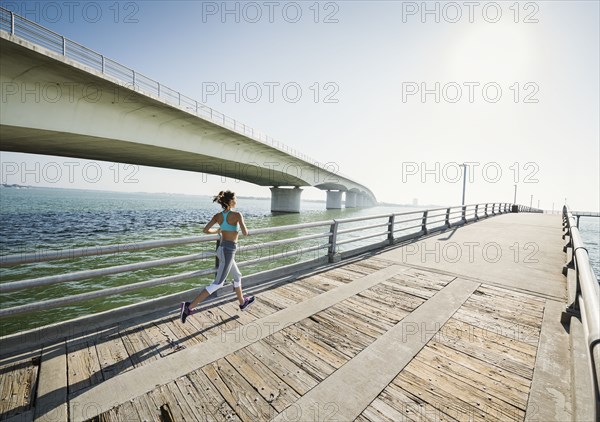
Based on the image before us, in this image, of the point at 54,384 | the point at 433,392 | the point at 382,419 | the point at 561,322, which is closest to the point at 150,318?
the point at 54,384

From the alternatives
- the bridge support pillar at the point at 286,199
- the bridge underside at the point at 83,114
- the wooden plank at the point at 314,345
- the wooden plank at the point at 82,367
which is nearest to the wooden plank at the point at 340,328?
the wooden plank at the point at 314,345

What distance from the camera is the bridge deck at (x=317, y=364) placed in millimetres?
2416

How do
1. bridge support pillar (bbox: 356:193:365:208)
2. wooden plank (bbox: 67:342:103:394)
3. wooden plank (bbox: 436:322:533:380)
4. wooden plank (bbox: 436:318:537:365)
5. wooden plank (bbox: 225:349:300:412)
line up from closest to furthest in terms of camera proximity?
wooden plank (bbox: 225:349:300:412)
wooden plank (bbox: 67:342:103:394)
wooden plank (bbox: 436:322:533:380)
wooden plank (bbox: 436:318:537:365)
bridge support pillar (bbox: 356:193:365:208)

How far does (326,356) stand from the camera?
3209mm

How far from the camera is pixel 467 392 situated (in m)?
2.69

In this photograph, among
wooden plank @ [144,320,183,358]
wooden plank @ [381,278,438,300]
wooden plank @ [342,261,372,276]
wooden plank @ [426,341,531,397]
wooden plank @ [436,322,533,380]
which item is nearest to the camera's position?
wooden plank @ [426,341,531,397]

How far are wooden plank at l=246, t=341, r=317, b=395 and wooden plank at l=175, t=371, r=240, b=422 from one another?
62 cm

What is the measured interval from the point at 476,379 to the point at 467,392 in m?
0.29

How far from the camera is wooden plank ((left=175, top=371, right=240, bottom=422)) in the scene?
2.31 metres

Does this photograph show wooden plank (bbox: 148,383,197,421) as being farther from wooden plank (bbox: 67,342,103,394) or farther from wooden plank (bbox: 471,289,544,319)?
wooden plank (bbox: 471,289,544,319)

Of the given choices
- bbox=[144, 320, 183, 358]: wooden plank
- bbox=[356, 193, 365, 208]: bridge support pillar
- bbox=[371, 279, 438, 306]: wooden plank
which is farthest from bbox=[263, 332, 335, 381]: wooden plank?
bbox=[356, 193, 365, 208]: bridge support pillar

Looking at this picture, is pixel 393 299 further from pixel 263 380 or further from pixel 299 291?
pixel 263 380

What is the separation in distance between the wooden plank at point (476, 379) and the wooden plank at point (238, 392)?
6.30 ft

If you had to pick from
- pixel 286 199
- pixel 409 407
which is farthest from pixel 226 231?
pixel 286 199
